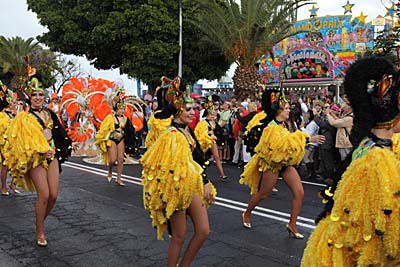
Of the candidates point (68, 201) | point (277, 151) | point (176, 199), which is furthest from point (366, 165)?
point (68, 201)

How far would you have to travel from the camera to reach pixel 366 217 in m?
2.60

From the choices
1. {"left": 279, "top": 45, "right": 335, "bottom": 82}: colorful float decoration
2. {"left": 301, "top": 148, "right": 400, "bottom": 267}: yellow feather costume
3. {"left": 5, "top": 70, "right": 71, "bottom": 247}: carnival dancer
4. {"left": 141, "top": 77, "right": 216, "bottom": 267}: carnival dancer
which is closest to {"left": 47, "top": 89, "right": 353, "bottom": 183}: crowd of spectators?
{"left": 141, "top": 77, "right": 216, "bottom": 267}: carnival dancer

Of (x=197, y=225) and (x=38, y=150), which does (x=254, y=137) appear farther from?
(x=38, y=150)

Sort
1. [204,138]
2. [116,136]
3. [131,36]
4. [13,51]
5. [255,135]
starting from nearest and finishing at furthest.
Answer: [255,135]
[116,136]
[204,138]
[131,36]
[13,51]

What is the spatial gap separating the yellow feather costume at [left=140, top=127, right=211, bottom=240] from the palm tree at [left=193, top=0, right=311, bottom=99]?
53.8 feet

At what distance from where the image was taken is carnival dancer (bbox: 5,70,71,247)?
5.57 metres

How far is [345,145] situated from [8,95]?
22.0ft

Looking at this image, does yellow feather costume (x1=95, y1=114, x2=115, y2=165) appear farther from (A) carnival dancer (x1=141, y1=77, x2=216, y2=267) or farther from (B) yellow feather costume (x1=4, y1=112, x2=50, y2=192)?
(A) carnival dancer (x1=141, y1=77, x2=216, y2=267)

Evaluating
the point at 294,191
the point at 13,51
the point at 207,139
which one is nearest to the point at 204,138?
the point at 207,139

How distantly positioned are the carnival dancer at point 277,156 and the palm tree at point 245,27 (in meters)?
14.1

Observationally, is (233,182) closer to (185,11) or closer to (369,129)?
(369,129)

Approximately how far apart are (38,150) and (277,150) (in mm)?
Result: 2870

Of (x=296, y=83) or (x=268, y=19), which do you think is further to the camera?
(x=296, y=83)

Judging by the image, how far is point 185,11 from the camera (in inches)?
1048
